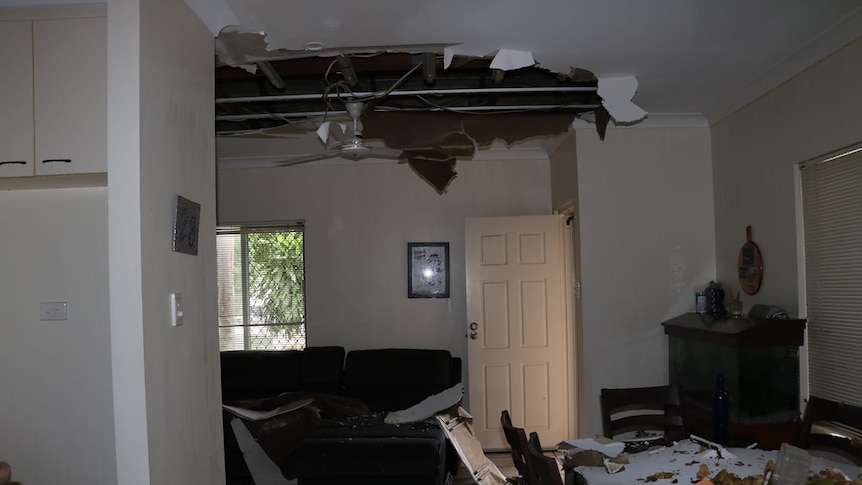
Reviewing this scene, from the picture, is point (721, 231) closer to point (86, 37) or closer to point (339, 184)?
point (339, 184)

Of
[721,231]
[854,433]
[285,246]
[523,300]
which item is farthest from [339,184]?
[854,433]

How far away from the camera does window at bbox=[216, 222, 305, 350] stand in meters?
6.58

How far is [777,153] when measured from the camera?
4.20 meters

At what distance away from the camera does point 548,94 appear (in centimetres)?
461

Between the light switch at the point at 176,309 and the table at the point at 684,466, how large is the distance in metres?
1.61

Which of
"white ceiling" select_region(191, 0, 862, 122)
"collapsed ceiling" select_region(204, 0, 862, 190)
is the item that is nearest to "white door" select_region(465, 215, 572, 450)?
"collapsed ceiling" select_region(204, 0, 862, 190)

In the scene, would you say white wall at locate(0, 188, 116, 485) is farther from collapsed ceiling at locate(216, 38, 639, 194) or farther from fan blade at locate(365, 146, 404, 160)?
fan blade at locate(365, 146, 404, 160)

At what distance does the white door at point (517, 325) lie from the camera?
20.1 feet

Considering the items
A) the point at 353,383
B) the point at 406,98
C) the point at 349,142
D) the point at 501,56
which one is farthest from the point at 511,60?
the point at 353,383

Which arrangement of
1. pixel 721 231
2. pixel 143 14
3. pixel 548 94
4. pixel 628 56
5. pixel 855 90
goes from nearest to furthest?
pixel 143 14
pixel 855 90
pixel 628 56
pixel 548 94
pixel 721 231

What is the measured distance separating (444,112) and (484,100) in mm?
326

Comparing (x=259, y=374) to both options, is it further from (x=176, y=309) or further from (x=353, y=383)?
(x=176, y=309)

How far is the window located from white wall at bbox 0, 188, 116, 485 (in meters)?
3.37

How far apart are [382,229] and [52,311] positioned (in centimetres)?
358
